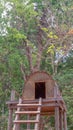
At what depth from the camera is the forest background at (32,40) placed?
40.2 feet

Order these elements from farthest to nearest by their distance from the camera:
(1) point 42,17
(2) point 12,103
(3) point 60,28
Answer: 1. (1) point 42,17
2. (3) point 60,28
3. (2) point 12,103

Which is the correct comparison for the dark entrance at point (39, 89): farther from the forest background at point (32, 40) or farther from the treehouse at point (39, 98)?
the forest background at point (32, 40)

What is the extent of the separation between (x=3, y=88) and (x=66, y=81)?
3.93 m

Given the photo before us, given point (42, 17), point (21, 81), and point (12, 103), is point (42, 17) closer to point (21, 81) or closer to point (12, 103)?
point (21, 81)

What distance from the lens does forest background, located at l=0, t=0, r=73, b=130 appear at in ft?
40.2

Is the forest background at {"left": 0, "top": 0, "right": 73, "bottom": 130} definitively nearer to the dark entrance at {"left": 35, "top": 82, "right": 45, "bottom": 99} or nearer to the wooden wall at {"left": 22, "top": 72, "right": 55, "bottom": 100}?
the dark entrance at {"left": 35, "top": 82, "right": 45, "bottom": 99}

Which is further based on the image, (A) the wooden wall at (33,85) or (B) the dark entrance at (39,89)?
(B) the dark entrance at (39,89)

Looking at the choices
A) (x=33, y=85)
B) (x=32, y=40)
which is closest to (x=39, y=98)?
(x=33, y=85)

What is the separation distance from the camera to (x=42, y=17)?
13.6 meters

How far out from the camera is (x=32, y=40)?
45.7ft

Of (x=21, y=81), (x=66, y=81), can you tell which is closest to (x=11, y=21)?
(x=21, y=81)

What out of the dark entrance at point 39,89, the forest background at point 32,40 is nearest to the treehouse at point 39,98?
the dark entrance at point 39,89

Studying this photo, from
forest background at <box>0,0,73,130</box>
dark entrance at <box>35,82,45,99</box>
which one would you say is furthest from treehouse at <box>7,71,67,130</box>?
forest background at <box>0,0,73,130</box>

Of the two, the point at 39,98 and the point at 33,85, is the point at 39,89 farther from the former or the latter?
the point at 39,98
